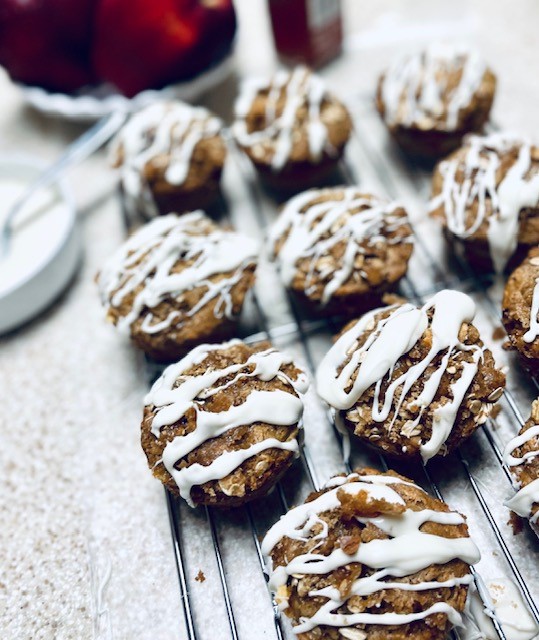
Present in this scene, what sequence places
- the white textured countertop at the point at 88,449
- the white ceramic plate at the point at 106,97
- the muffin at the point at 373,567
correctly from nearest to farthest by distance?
the muffin at the point at 373,567 < the white textured countertop at the point at 88,449 < the white ceramic plate at the point at 106,97

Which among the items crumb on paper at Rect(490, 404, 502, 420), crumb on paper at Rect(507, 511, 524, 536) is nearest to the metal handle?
crumb on paper at Rect(490, 404, 502, 420)

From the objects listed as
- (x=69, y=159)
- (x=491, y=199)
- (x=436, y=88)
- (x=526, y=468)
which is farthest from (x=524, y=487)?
(x=69, y=159)

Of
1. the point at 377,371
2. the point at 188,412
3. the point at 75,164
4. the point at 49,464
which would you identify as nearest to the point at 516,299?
the point at 377,371

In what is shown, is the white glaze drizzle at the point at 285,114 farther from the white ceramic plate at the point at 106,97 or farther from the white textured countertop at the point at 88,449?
the white textured countertop at the point at 88,449

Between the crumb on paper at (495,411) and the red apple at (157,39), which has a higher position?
the red apple at (157,39)

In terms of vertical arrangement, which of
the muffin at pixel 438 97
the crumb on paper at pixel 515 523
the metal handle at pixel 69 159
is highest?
the metal handle at pixel 69 159

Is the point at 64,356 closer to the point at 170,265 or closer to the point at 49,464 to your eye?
Result: the point at 49,464

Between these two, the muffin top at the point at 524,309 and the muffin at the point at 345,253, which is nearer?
the muffin top at the point at 524,309

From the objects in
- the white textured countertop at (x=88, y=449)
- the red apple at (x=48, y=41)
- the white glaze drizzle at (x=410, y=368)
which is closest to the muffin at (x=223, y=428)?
the white glaze drizzle at (x=410, y=368)
